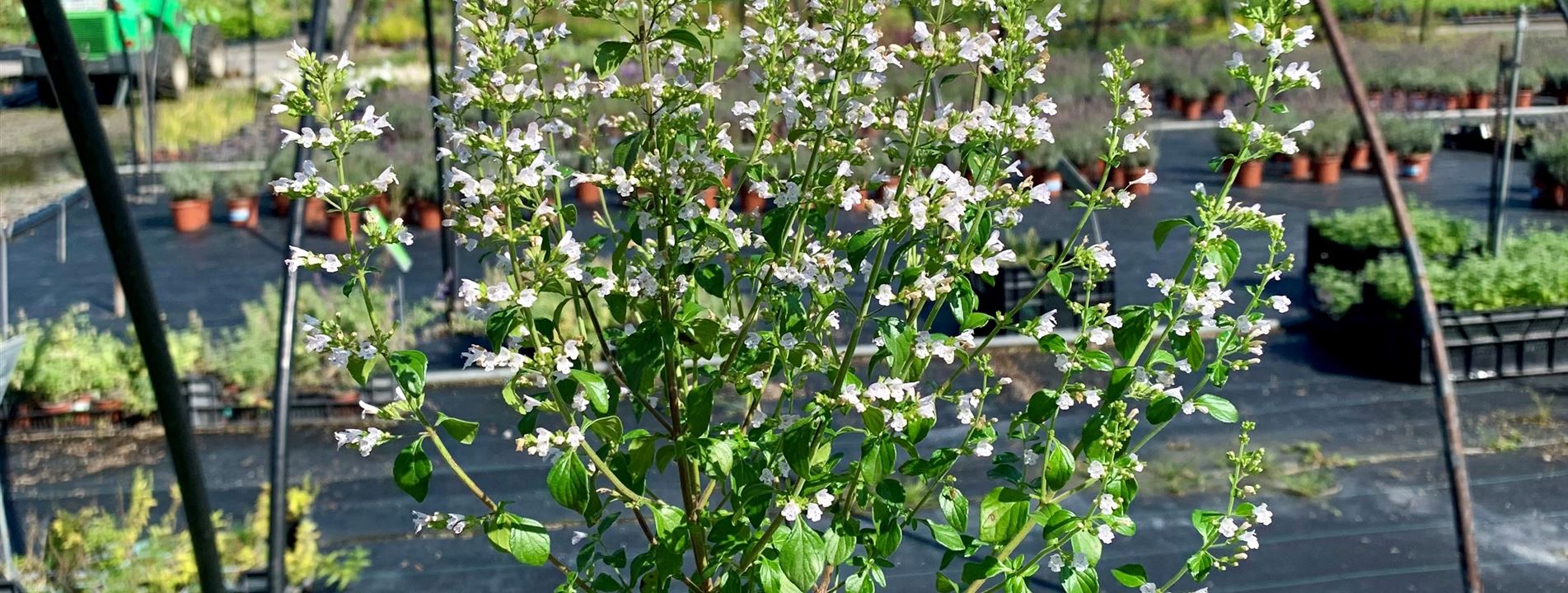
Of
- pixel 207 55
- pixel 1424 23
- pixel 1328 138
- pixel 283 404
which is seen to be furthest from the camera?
pixel 1424 23

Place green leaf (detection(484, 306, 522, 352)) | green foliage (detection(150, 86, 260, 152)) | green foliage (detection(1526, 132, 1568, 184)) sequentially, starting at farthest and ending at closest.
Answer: green foliage (detection(150, 86, 260, 152))
green foliage (detection(1526, 132, 1568, 184))
green leaf (detection(484, 306, 522, 352))

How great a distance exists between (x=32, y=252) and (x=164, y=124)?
6175 millimetres

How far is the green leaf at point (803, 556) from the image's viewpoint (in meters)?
1.61

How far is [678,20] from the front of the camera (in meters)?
1.67

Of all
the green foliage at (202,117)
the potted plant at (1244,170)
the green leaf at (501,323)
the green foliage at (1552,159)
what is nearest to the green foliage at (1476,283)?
the green foliage at (1552,159)

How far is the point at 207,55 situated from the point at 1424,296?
20257 millimetres

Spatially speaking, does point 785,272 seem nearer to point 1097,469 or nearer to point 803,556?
point 803,556

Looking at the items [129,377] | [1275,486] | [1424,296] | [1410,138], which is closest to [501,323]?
[1424,296]

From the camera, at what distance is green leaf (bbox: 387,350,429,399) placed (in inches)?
59.5

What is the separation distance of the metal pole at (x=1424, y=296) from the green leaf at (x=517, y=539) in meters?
1.42

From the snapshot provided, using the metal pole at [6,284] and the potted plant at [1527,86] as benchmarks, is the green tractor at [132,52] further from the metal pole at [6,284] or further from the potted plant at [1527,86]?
the potted plant at [1527,86]

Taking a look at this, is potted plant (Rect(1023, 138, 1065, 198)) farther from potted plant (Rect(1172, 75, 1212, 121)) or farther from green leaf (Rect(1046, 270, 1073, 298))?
green leaf (Rect(1046, 270, 1073, 298))

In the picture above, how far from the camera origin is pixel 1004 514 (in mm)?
1697

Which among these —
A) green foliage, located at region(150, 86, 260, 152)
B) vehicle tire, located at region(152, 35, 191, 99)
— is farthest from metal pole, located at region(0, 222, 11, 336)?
vehicle tire, located at region(152, 35, 191, 99)
